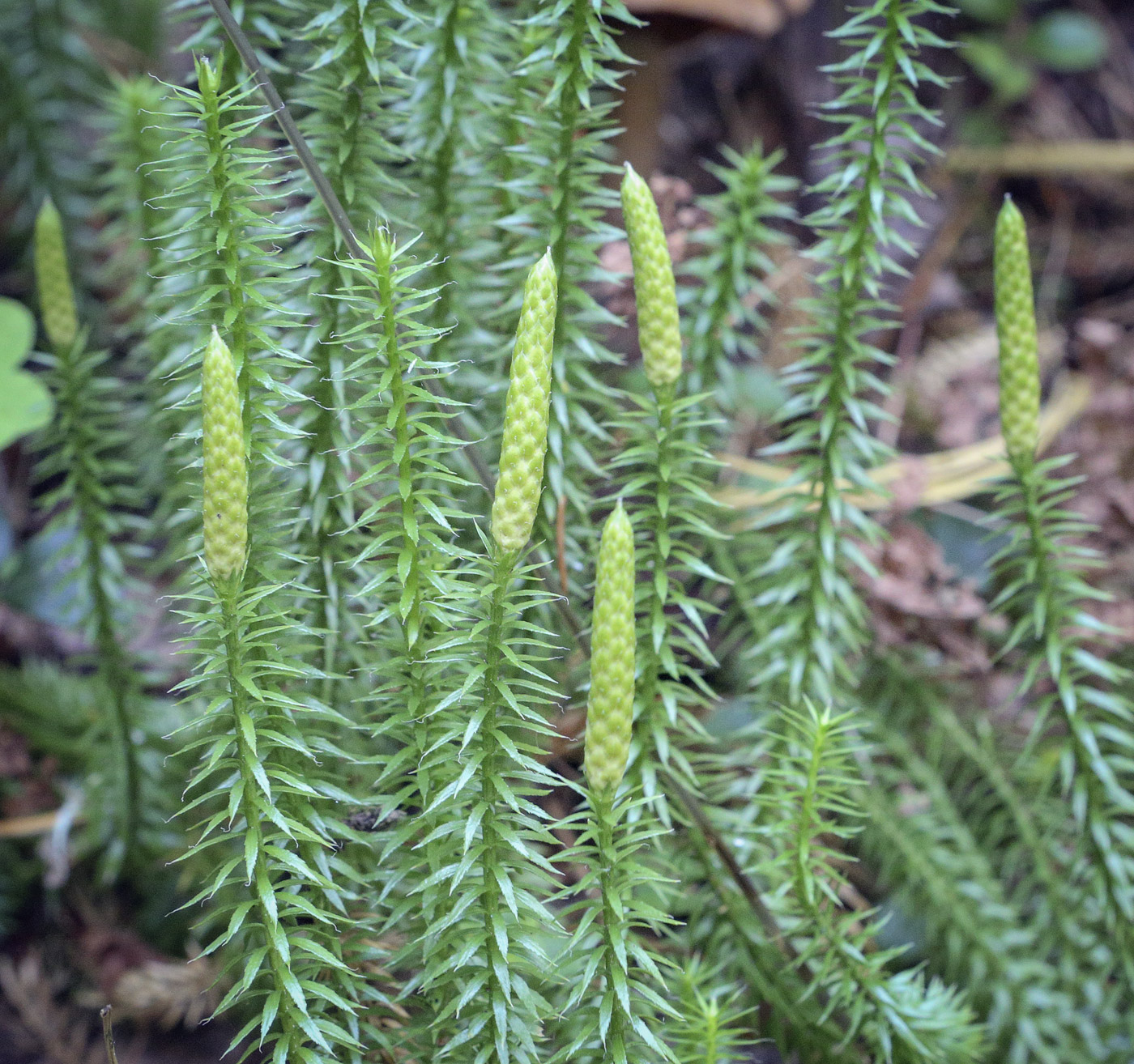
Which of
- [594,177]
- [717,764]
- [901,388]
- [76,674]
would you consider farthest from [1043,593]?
[76,674]

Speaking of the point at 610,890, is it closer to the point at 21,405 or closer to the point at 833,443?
the point at 833,443

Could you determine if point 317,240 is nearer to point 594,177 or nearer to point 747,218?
point 594,177

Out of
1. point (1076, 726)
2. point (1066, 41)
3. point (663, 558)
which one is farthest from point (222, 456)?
point (1066, 41)

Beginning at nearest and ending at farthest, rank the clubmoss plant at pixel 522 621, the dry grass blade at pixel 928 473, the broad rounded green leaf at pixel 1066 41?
the clubmoss plant at pixel 522 621, the dry grass blade at pixel 928 473, the broad rounded green leaf at pixel 1066 41

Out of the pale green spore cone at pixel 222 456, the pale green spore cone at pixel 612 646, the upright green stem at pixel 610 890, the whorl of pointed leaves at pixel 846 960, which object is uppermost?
the pale green spore cone at pixel 222 456

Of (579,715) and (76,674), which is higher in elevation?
(579,715)

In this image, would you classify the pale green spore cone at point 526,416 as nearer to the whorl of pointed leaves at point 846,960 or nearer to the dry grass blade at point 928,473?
the whorl of pointed leaves at point 846,960

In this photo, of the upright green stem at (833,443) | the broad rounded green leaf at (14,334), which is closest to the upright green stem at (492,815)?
the upright green stem at (833,443)
